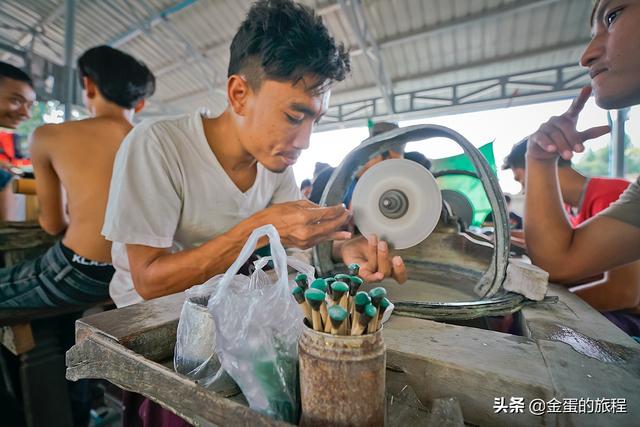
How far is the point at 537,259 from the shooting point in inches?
59.1

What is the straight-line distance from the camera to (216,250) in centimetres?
123

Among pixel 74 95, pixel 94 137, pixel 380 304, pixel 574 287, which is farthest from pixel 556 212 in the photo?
pixel 74 95

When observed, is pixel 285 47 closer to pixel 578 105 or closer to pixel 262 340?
pixel 262 340

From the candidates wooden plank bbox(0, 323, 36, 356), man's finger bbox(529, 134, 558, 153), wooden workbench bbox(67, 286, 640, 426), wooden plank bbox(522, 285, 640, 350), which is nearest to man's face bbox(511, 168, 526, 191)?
man's finger bbox(529, 134, 558, 153)

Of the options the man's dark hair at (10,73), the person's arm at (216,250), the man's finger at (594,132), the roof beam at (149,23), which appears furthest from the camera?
the roof beam at (149,23)

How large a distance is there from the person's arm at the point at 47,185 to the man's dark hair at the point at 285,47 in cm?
138

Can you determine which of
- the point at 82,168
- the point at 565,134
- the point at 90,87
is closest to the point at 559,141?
the point at 565,134

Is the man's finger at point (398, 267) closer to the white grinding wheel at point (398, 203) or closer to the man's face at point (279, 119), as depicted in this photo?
the white grinding wheel at point (398, 203)

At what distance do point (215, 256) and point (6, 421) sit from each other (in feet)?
6.50

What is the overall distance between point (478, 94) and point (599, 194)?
5.99 meters

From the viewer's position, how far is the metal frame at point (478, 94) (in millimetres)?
5984

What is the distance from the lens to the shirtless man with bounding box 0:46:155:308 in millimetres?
1792

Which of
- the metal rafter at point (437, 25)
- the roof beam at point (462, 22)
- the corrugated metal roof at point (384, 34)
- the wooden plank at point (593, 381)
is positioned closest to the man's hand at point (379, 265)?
the wooden plank at point (593, 381)

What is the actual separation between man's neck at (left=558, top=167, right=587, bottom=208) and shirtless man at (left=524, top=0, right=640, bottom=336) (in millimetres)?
911
